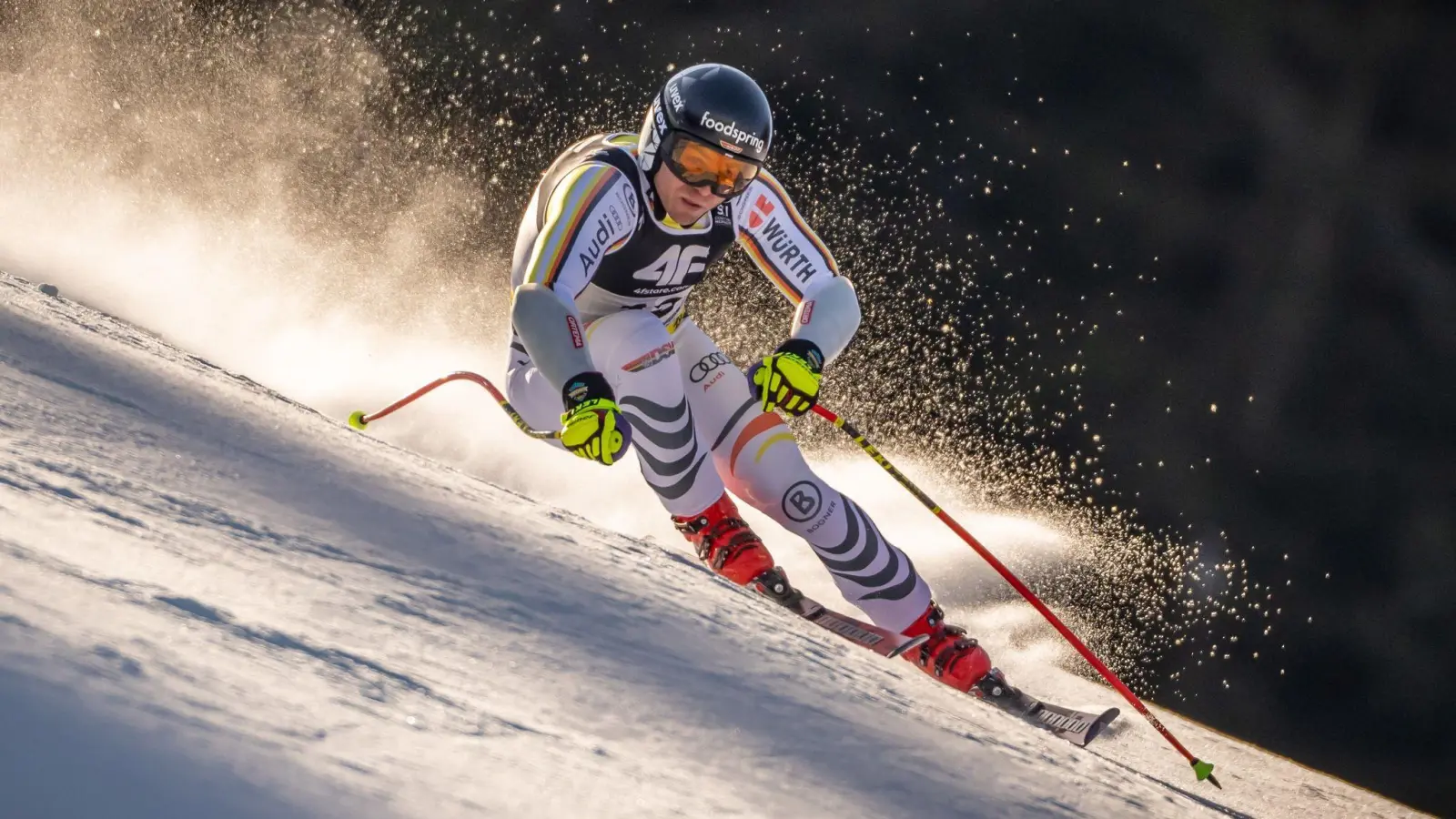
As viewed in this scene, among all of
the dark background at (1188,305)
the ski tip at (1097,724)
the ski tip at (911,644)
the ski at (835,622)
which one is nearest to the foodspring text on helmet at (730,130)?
the ski at (835,622)

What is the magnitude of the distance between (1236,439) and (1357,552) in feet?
3.44

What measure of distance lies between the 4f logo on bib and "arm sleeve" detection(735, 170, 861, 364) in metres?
0.24

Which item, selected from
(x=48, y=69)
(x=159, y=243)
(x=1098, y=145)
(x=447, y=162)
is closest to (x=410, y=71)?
(x=447, y=162)

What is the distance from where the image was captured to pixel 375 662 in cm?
152

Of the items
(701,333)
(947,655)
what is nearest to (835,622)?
(947,655)

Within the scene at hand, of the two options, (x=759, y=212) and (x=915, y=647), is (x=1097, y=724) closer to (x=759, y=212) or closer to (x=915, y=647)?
(x=915, y=647)

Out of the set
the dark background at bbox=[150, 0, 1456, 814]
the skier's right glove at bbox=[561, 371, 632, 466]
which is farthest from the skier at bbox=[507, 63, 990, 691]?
the dark background at bbox=[150, 0, 1456, 814]

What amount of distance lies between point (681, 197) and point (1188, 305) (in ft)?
17.7

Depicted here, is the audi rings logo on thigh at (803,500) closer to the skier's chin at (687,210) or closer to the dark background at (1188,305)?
the skier's chin at (687,210)

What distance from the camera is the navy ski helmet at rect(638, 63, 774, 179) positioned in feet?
10.9

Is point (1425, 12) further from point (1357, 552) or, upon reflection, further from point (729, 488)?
point (729, 488)

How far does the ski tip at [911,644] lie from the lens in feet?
10.9

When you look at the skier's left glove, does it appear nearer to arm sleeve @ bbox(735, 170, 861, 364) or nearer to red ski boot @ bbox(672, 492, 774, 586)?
arm sleeve @ bbox(735, 170, 861, 364)

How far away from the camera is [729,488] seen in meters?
3.79
